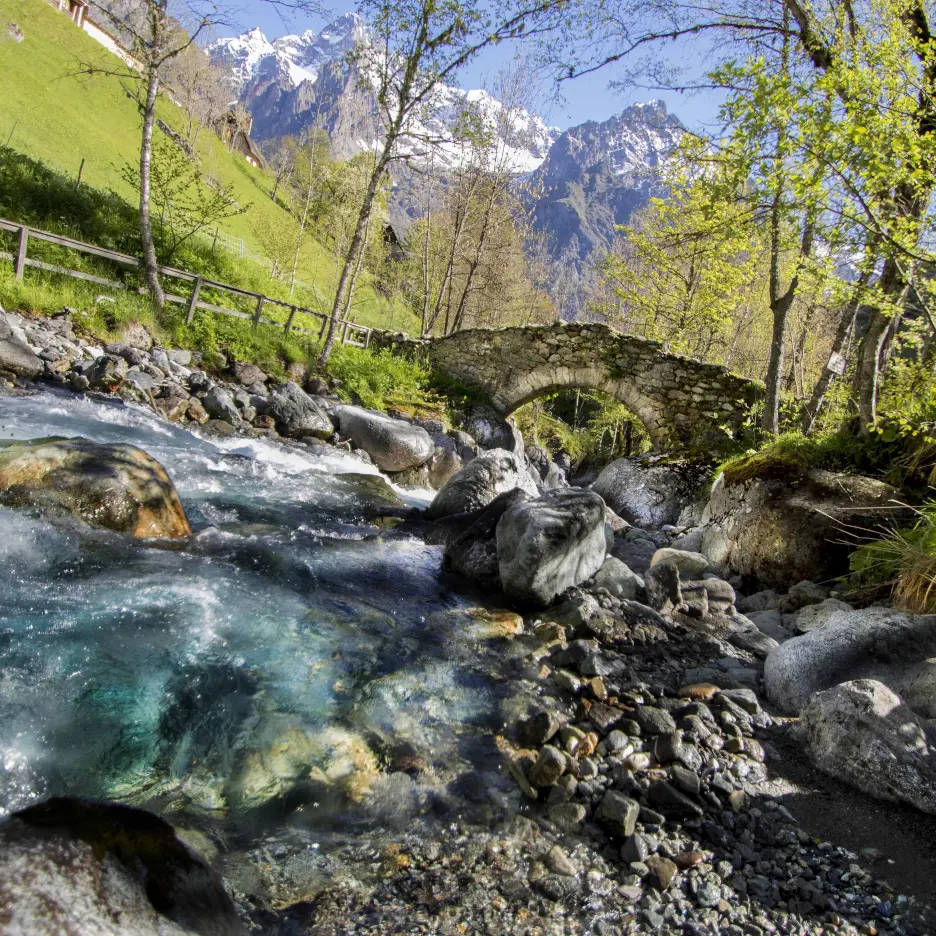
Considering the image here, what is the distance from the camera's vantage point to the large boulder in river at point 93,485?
4.05 meters

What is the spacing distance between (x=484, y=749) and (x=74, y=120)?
4020cm

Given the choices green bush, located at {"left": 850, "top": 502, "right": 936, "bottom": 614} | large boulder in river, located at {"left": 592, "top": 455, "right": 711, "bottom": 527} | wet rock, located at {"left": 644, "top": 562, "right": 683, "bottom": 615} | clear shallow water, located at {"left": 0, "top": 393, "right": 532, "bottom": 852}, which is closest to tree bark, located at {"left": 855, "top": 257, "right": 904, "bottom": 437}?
green bush, located at {"left": 850, "top": 502, "right": 936, "bottom": 614}

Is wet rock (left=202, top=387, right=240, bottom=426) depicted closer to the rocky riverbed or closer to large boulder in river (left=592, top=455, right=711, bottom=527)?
the rocky riverbed

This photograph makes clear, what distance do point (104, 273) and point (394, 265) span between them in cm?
2207

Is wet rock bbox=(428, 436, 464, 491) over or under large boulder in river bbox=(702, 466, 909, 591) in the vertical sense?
under

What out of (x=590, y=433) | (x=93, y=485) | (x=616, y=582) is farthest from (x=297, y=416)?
(x=590, y=433)

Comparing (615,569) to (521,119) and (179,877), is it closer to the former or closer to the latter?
(179,877)

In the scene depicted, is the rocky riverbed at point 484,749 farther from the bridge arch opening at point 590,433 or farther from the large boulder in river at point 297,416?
the bridge arch opening at point 590,433

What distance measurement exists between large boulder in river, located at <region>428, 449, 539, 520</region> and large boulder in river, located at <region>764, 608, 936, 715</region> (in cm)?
341

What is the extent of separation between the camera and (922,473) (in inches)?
229

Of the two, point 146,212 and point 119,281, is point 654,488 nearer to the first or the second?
point 119,281

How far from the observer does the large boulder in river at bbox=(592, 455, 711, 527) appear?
10469mm

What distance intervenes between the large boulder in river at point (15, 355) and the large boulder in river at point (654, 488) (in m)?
10.0

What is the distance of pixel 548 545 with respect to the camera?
192 inches
